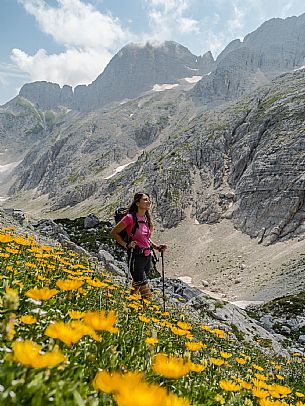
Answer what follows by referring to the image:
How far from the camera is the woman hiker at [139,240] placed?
8.79 meters

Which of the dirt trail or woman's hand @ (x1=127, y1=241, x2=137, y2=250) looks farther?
the dirt trail

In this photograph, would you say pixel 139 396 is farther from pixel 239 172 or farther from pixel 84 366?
Result: pixel 239 172

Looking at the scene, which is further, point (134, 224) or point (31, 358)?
point (134, 224)

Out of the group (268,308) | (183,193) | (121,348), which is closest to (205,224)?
(183,193)

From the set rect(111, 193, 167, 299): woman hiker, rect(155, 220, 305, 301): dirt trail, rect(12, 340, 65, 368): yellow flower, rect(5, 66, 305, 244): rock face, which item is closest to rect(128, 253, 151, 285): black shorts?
rect(111, 193, 167, 299): woman hiker

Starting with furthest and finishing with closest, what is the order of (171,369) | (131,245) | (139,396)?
(131,245)
(171,369)
(139,396)

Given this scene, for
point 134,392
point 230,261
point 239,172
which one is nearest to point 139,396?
point 134,392

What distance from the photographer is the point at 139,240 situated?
8.94 metres

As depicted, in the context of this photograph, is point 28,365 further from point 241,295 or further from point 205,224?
point 205,224

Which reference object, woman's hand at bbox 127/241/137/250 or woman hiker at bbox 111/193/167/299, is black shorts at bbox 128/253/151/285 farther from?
woman's hand at bbox 127/241/137/250

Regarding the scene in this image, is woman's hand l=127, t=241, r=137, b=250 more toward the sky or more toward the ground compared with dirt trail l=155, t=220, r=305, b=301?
more toward the sky

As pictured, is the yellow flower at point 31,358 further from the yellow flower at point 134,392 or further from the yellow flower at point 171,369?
the yellow flower at point 171,369

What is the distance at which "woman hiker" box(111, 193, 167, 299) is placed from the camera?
8789mm

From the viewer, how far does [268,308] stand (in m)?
37.5
